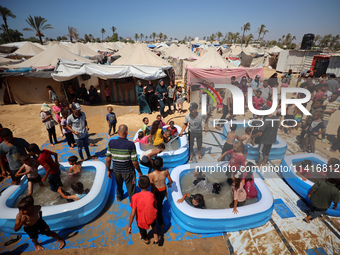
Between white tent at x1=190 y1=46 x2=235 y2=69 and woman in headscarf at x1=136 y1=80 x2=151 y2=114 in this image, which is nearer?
woman in headscarf at x1=136 y1=80 x2=151 y2=114

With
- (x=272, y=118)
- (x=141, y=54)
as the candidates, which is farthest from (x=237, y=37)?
(x=272, y=118)

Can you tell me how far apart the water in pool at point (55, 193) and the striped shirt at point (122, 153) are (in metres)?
2.10

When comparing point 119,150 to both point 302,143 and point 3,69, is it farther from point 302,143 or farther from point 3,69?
point 3,69

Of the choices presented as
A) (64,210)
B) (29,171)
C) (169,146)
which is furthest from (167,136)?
(29,171)

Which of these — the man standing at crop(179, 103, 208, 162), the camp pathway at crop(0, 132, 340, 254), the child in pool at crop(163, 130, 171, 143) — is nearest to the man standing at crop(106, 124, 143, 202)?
the camp pathway at crop(0, 132, 340, 254)

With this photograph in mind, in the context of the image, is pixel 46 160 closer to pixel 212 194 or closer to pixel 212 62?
pixel 212 194

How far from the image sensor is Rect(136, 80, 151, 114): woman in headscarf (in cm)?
1002

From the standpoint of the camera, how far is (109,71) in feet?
34.1

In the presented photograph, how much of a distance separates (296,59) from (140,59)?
2062cm

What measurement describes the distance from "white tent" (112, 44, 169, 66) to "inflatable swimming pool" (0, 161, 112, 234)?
31.2 feet

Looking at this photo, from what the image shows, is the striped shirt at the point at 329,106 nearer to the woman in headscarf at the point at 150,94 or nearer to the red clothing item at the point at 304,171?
the red clothing item at the point at 304,171

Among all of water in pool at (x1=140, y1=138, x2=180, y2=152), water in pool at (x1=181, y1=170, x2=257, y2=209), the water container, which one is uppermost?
the water container

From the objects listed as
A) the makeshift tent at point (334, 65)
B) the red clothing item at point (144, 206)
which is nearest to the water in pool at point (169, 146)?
the red clothing item at point (144, 206)

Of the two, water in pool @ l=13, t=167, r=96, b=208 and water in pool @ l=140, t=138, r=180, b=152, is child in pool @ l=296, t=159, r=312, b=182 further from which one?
water in pool @ l=13, t=167, r=96, b=208
